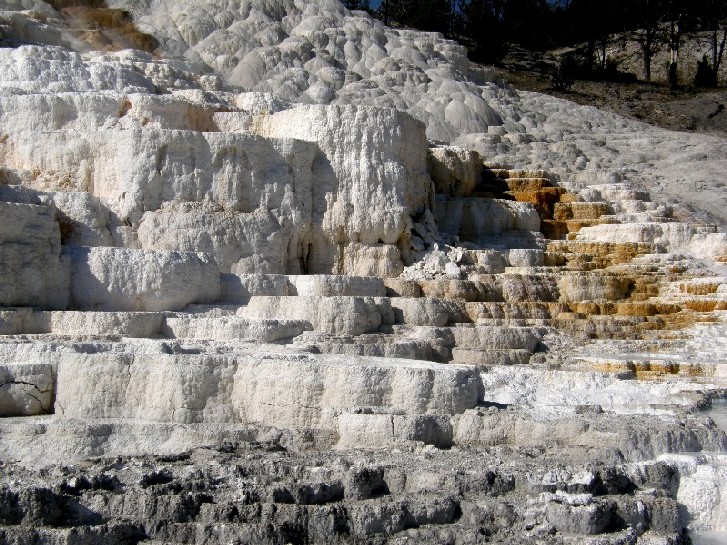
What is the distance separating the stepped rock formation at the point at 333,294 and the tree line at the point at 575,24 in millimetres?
7066

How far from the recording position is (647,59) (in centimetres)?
2986

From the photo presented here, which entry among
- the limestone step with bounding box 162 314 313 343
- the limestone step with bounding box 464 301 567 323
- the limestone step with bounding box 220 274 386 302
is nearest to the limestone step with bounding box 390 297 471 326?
the limestone step with bounding box 464 301 567 323

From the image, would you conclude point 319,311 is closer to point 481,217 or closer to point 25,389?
point 25,389

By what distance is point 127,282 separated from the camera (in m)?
12.2

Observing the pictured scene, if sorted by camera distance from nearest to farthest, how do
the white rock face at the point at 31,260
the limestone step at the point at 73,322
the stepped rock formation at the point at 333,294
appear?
the stepped rock formation at the point at 333,294, the limestone step at the point at 73,322, the white rock face at the point at 31,260

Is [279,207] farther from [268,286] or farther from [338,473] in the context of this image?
[338,473]

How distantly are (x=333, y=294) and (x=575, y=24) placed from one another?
2390 cm

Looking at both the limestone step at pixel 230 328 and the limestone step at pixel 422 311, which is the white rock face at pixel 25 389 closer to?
the limestone step at pixel 230 328

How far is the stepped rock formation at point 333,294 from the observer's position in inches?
269

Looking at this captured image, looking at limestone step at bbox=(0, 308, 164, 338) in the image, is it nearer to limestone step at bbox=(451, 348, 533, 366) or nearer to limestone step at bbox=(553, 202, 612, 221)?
limestone step at bbox=(451, 348, 533, 366)

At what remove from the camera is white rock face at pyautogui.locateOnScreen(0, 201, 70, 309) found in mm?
11719

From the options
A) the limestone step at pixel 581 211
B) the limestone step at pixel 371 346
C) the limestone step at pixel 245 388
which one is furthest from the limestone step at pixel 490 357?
the limestone step at pixel 581 211

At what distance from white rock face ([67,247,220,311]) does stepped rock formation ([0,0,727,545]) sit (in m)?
0.03

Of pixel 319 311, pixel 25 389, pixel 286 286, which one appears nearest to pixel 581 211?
pixel 286 286
